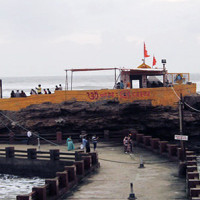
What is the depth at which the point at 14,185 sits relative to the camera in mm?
35062

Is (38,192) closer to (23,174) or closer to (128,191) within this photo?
(128,191)

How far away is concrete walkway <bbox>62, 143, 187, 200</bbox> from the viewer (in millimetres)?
24586

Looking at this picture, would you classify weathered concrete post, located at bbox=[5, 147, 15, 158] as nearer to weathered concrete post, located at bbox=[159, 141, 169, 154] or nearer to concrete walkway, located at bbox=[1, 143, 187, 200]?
concrete walkway, located at bbox=[1, 143, 187, 200]

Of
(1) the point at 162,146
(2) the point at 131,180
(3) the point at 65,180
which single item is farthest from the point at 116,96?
(3) the point at 65,180

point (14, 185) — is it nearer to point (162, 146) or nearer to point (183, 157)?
point (162, 146)

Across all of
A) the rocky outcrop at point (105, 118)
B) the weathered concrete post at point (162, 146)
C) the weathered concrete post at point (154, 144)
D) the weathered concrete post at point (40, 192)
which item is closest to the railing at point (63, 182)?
the weathered concrete post at point (40, 192)

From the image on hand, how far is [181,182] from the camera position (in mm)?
27203

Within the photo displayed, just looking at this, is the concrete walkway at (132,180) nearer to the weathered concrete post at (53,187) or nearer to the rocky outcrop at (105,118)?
the weathered concrete post at (53,187)

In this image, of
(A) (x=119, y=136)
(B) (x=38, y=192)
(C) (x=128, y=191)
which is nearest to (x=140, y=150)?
(A) (x=119, y=136)

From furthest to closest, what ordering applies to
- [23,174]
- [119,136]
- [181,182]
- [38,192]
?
[119,136] → [23,174] → [181,182] → [38,192]

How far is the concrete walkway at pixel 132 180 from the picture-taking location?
24586 mm

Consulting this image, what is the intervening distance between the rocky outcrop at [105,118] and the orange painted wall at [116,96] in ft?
1.35

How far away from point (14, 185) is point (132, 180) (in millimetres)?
10771

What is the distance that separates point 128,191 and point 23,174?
43.5 ft
